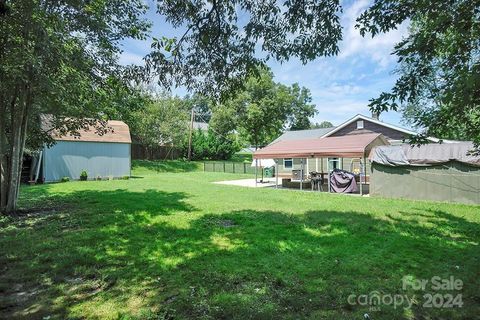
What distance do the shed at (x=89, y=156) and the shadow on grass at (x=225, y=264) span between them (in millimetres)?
13964

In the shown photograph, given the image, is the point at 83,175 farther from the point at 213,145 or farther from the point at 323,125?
the point at 323,125

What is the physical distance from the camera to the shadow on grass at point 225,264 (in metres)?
3.35

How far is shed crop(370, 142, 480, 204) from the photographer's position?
34.0 ft

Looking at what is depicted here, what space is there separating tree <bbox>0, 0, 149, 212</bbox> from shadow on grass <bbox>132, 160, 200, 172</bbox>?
20.0 meters

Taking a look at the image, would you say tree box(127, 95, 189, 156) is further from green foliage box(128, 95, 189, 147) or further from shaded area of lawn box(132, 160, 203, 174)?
shaded area of lawn box(132, 160, 203, 174)

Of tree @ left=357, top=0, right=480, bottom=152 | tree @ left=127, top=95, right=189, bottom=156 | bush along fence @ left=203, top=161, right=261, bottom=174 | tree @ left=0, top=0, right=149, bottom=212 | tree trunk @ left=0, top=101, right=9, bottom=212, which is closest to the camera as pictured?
tree @ left=357, top=0, right=480, bottom=152

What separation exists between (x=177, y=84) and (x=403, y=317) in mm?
4571

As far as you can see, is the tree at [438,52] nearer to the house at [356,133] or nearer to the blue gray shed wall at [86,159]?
the house at [356,133]

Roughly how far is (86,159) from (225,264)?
20055 millimetres

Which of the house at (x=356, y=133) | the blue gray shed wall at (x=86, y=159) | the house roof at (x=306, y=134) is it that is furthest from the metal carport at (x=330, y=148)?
the blue gray shed wall at (x=86, y=159)

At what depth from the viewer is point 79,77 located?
7855mm

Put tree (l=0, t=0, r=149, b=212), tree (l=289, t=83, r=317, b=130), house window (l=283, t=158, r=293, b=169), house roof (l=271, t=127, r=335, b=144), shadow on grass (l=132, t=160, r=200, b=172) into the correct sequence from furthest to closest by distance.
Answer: tree (l=289, t=83, r=317, b=130) → shadow on grass (l=132, t=160, r=200, b=172) → house roof (l=271, t=127, r=335, b=144) → house window (l=283, t=158, r=293, b=169) → tree (l=0, t=0, r=149, b=212)

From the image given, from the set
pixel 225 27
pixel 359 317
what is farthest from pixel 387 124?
pixel 359 317

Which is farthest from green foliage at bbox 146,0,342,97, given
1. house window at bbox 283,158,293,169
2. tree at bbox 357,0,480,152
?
house window at bbox 283,158,293,169
